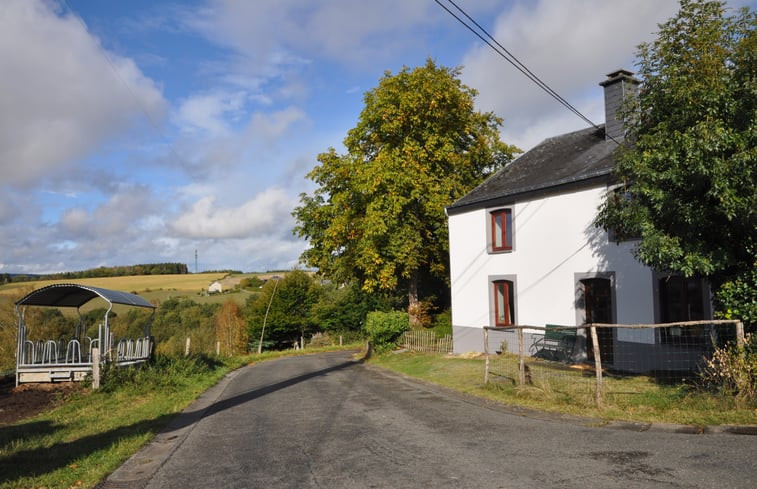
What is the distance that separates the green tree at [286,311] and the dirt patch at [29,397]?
3550 centimetres

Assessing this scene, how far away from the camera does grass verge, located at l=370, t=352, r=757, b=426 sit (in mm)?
8562

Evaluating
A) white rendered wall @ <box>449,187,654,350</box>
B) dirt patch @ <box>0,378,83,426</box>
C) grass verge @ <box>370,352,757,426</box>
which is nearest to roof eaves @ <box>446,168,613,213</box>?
white rendered wall @ <box>449,187,654,350</box>

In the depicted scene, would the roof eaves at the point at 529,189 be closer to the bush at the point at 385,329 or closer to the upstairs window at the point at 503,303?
the upstairs window at the point at 503,303

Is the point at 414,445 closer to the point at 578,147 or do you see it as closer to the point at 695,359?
the point at 695,359

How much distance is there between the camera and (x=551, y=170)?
19.5m

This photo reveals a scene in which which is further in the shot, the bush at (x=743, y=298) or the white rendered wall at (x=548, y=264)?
the white rendered wall at (x=548, y=264)

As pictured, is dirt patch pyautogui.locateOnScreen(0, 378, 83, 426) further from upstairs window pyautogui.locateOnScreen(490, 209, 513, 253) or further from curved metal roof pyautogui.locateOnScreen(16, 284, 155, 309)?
upstairs window pyautogui.locateOnScreen(490, 209, 513, 253)

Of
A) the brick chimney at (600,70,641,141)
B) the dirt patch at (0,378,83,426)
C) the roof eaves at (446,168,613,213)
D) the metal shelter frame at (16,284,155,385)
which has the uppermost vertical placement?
the brick chimney at (600,70,641,141)

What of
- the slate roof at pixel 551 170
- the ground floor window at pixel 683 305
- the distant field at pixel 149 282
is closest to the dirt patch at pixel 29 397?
the slate roof at pixel 551 170

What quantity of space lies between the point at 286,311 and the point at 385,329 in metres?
29.5

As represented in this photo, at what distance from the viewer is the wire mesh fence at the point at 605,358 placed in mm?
10680

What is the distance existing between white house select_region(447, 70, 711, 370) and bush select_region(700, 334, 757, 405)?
16.4 feet

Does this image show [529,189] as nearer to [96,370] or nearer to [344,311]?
[96,370]

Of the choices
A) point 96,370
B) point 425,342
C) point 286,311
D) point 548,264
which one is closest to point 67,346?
point 96,370
